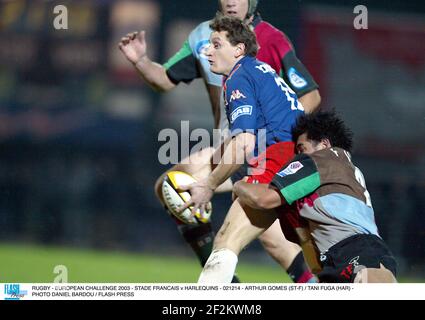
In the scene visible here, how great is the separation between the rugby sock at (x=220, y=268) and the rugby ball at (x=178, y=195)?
661 millimetres

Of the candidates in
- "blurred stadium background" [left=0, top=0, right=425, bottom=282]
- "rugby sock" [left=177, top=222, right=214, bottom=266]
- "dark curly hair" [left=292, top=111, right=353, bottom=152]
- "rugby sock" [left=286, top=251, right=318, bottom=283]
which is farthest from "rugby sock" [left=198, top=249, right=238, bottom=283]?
"blurred stadium background" [left=0, top=0, right=425, bottom=282]

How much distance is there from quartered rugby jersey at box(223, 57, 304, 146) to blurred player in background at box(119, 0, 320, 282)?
1.93 ft

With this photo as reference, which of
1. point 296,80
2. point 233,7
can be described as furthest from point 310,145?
point 233,7

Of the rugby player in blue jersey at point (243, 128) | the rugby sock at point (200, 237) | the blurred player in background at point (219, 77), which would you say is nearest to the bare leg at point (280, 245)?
the blurred player in background at point (219, 77)

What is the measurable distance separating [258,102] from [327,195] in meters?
0.65

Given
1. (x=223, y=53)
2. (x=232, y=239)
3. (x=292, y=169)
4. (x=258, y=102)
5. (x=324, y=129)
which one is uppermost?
(x=223, y=53)

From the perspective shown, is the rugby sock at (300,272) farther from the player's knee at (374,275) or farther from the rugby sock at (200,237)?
the player's knee at (374,275)

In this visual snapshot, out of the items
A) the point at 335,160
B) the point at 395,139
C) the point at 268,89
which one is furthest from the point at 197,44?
the point at 395,139

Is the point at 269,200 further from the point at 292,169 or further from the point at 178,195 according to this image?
the point at 178,195

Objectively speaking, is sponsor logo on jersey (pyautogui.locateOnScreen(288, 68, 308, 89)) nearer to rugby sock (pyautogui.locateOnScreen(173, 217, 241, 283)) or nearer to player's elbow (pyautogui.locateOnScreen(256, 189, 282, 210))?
rugby sock (pyautogui.locateOnScreen(173, 217, 241, 283))

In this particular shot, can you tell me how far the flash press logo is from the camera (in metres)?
4.39

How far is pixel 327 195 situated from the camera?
3.87 metres

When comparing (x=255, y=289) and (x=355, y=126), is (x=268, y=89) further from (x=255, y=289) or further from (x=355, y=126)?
(x=355, y=126)

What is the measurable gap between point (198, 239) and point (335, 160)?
4.77ft
